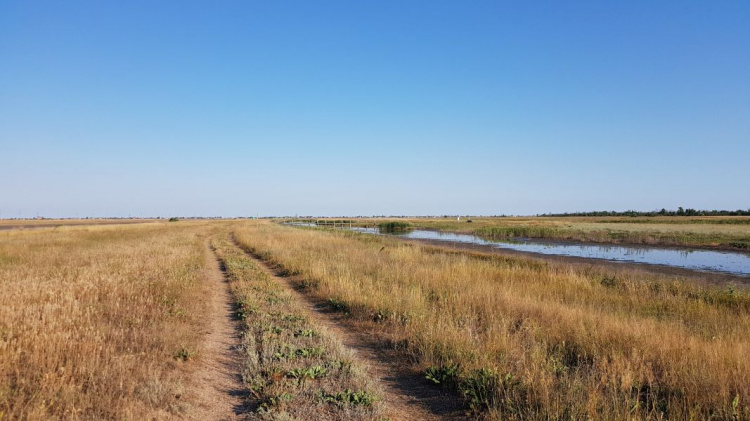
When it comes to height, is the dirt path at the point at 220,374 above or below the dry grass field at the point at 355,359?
below

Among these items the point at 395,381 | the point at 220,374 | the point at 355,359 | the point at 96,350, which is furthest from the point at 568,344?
the point at 96,350

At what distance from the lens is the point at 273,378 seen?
17.5ft

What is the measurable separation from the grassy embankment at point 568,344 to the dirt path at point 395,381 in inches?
10.1

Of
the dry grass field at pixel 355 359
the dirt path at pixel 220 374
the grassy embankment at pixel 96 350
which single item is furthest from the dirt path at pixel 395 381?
the grassy embankment at pixel 96 350

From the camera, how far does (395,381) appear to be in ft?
19.0

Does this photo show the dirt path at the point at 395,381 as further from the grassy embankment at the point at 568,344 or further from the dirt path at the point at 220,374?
the dirt path at the point at 220,374

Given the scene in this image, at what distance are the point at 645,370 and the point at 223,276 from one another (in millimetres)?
14510

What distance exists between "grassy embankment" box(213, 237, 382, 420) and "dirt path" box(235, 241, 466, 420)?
1.11 feet

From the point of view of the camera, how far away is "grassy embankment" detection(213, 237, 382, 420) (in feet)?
14.9

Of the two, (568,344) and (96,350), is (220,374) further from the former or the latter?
(568,344)

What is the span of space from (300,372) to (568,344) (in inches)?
201

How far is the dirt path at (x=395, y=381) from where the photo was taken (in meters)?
4.80

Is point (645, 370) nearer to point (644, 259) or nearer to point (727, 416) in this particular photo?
point (727, 416)

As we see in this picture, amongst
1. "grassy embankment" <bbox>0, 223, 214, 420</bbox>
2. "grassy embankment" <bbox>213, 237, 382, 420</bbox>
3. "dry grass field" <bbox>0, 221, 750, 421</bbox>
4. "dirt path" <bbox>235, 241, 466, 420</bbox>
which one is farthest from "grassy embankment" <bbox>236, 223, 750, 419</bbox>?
"grassy embankment" <bbox>0, 223, 214, 420</bbox>
